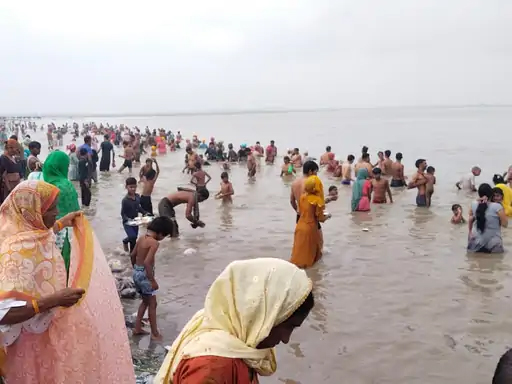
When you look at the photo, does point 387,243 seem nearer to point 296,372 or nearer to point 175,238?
point 175,238

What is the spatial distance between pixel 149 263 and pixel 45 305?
230 centimetres

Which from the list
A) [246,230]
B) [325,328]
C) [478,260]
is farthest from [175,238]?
[478,260]

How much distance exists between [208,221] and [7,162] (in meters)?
4.45

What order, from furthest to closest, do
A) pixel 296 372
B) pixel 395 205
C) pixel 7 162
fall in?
1. pixel 395 205
2. pixel 7 162
3. pixel 296 372

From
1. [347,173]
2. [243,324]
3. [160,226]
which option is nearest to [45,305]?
[243,324]

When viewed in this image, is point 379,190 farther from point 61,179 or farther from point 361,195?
point 61,179

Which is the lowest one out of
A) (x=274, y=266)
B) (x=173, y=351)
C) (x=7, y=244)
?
(x=173, y=351)

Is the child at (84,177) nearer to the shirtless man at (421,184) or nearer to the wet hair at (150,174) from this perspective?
the wet hair at (150,174)

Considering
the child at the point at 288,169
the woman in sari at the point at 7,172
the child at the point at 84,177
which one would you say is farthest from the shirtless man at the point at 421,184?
the woman in sari at the point at 7,172

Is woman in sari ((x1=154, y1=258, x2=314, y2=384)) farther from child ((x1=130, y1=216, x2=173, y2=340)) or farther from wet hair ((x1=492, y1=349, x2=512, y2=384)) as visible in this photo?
child ((x1=130, y1=216, x2=173, y2=340))

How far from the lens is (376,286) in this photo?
7113 millimetres

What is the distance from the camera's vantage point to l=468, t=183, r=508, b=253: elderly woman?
823 centimetres

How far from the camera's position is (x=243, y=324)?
1.88 m

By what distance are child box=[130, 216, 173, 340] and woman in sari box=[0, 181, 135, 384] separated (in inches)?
68.3
